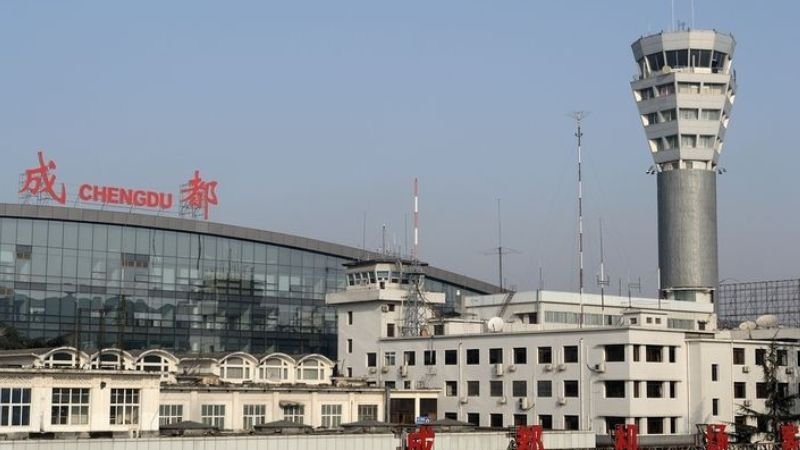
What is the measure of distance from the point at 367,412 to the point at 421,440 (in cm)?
2723

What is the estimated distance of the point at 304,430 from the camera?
220ft

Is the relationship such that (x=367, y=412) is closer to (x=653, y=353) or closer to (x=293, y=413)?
(x=293, y=413)

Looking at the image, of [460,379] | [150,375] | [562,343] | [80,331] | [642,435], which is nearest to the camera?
[150,375]

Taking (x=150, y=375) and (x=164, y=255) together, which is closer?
(x=150, y=375)

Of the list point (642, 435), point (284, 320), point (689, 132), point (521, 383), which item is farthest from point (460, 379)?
point (689, 132)

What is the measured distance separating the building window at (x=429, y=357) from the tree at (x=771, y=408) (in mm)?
24188

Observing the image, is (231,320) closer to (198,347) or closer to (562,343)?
(198,347)

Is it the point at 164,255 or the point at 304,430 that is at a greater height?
the point at 164,255

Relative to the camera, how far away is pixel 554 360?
282 ft

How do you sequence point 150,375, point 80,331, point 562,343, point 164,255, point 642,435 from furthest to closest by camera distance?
point 164,255 → point 80,331 → point 562,343 → point 642,435 → point 150,375

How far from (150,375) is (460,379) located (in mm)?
35359

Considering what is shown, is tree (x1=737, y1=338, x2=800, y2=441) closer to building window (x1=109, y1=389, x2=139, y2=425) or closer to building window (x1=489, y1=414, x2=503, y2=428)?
building window (x1=489, y1=414, x2=503, y2=428)

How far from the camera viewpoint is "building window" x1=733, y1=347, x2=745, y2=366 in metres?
86.4

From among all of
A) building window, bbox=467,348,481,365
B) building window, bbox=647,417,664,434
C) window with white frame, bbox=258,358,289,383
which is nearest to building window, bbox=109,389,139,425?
window with white frame, bbox=258,358,289,383
